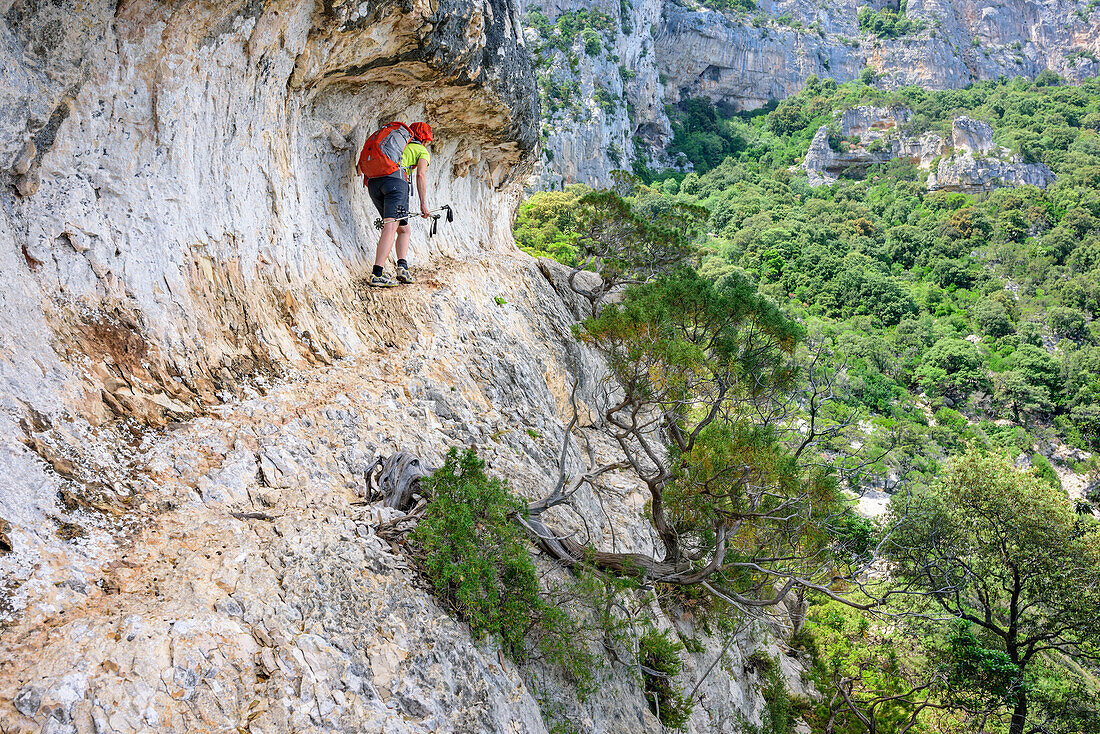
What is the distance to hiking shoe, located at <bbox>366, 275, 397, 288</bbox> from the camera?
7.00 m

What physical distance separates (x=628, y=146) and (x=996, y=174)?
137 ft

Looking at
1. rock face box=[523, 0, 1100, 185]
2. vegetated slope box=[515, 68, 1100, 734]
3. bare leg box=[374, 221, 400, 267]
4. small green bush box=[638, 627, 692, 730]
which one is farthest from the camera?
rock face box=[523, 0, 1100, 185]

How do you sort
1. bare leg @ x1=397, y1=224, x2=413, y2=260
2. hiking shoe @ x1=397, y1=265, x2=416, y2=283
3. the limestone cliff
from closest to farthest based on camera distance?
the limestone cliff
bare leg @ x1=397, y1=224, x2=413, y2=260
hiking shoe @ x1=397, y1=265, x2=416, y2=283

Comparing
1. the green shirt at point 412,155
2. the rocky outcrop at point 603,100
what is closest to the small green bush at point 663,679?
the green shirt at point 412,155

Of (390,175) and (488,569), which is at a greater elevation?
(390,175)

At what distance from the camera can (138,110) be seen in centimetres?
407

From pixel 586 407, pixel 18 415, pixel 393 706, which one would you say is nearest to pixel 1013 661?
pixel 586 407

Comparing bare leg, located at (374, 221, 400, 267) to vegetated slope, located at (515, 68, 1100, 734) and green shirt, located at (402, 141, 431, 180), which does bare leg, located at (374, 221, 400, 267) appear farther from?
vegetated slope, located at (515, 68, 1100, 734)

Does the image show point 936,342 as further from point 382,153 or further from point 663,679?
point 382,153

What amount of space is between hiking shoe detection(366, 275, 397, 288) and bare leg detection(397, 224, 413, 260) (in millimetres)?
337

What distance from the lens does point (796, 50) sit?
92.6m

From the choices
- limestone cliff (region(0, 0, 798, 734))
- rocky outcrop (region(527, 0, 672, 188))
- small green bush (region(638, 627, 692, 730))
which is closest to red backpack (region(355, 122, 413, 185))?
limestone cliff (region(0, 0, 798, 734))

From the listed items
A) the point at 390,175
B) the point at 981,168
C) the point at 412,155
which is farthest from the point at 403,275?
the point at 981,168

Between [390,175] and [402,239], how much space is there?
0.82 meters
